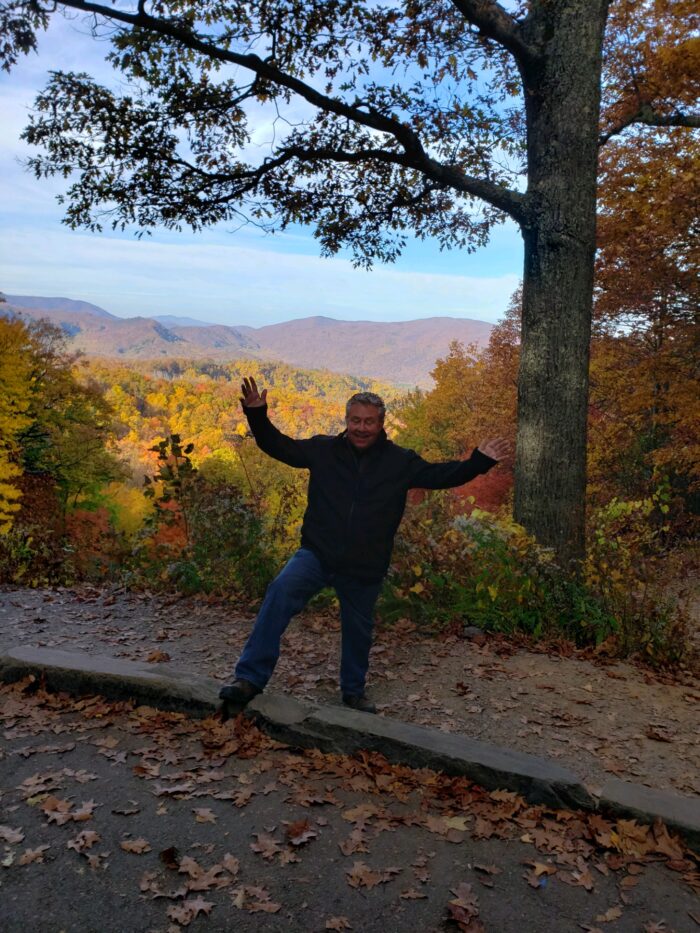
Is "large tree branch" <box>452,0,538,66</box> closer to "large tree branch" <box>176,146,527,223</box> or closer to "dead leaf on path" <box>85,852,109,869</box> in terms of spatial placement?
"large tree branch" <box>176,146,527,223</box>

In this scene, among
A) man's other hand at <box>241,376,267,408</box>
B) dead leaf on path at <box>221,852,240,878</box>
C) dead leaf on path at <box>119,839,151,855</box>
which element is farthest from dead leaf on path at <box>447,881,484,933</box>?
man's other hand at <box>241,376,267,408</box>

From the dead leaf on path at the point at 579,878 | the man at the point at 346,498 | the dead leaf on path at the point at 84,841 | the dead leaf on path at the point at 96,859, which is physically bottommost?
the dead leaf on path at the point at 84,841

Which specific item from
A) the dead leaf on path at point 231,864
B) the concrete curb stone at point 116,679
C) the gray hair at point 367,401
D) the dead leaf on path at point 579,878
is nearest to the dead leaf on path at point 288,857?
the dead leaf on path at point 231,864

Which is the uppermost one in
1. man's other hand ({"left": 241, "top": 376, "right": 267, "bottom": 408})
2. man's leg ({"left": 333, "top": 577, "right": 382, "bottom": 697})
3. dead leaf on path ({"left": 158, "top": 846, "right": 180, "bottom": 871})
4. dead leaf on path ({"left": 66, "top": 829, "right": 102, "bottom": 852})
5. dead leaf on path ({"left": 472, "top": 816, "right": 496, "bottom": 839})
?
man's other hand ({"left": 241, "top": 376, "right": 267, "bottom": 408})

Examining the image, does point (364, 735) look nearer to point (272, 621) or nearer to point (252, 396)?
point (272, 621)

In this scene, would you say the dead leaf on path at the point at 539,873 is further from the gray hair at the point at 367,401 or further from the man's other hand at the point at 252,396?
the man's other hand at the point at 252,396

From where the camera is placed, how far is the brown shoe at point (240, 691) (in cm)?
432

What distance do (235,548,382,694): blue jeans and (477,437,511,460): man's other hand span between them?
1.10m

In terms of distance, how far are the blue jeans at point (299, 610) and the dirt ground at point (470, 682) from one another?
56 centimetres

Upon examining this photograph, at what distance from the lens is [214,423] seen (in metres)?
82.5

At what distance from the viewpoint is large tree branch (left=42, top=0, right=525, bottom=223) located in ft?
24.5

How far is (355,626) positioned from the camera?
182 inches

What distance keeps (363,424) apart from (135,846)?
2.51 meters

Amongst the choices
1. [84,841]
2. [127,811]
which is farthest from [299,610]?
[84,841]
